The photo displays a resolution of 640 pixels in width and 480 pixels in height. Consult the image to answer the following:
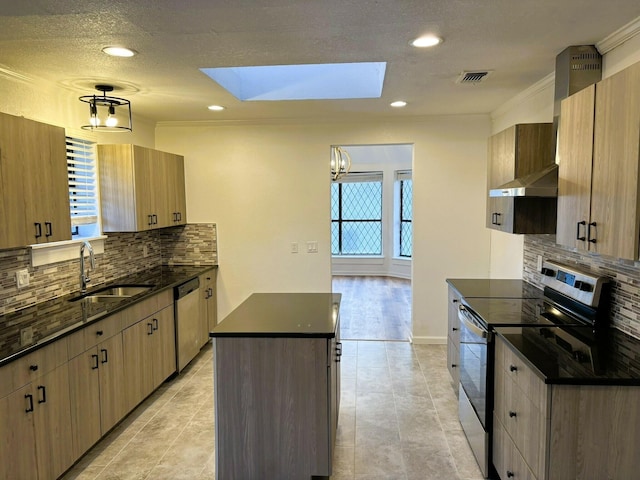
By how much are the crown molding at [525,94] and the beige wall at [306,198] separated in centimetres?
30

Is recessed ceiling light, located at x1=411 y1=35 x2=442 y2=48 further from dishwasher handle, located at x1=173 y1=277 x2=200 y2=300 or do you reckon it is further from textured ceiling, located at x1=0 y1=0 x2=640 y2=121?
dishwasher handle, located at x1=173 y1=277 x2=200 y2=300

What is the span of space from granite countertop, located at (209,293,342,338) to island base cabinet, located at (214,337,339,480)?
4 centimetres

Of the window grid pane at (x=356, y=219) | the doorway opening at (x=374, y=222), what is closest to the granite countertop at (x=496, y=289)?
the doorway opening at (x=374, y=222)

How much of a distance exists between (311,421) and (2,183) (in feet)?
6.76

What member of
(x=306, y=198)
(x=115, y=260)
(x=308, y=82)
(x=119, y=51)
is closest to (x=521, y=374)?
(x=119, y=51)

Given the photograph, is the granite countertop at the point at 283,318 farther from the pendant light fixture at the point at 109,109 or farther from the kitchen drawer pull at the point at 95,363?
the pendant light fixture at the point at 109,109

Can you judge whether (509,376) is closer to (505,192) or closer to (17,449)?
(505,192)

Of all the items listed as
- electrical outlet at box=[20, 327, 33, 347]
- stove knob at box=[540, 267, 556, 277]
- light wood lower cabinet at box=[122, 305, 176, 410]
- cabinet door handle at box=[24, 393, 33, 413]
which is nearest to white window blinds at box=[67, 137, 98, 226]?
light wood lower cabinet at box=[122, 305, 176, 410]

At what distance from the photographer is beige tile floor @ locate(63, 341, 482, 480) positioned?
2555 millimetres

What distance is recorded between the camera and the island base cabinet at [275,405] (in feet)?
7.38

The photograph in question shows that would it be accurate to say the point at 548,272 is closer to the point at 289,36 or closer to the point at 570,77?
the point at 570,77

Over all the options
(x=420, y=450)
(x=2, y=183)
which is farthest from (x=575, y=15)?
(x=2, y=183)

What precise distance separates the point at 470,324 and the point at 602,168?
1.18m

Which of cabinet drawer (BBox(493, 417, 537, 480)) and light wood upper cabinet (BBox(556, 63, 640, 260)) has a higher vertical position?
light wood upper cabinet (BBox(556, 63, 640, 260))
